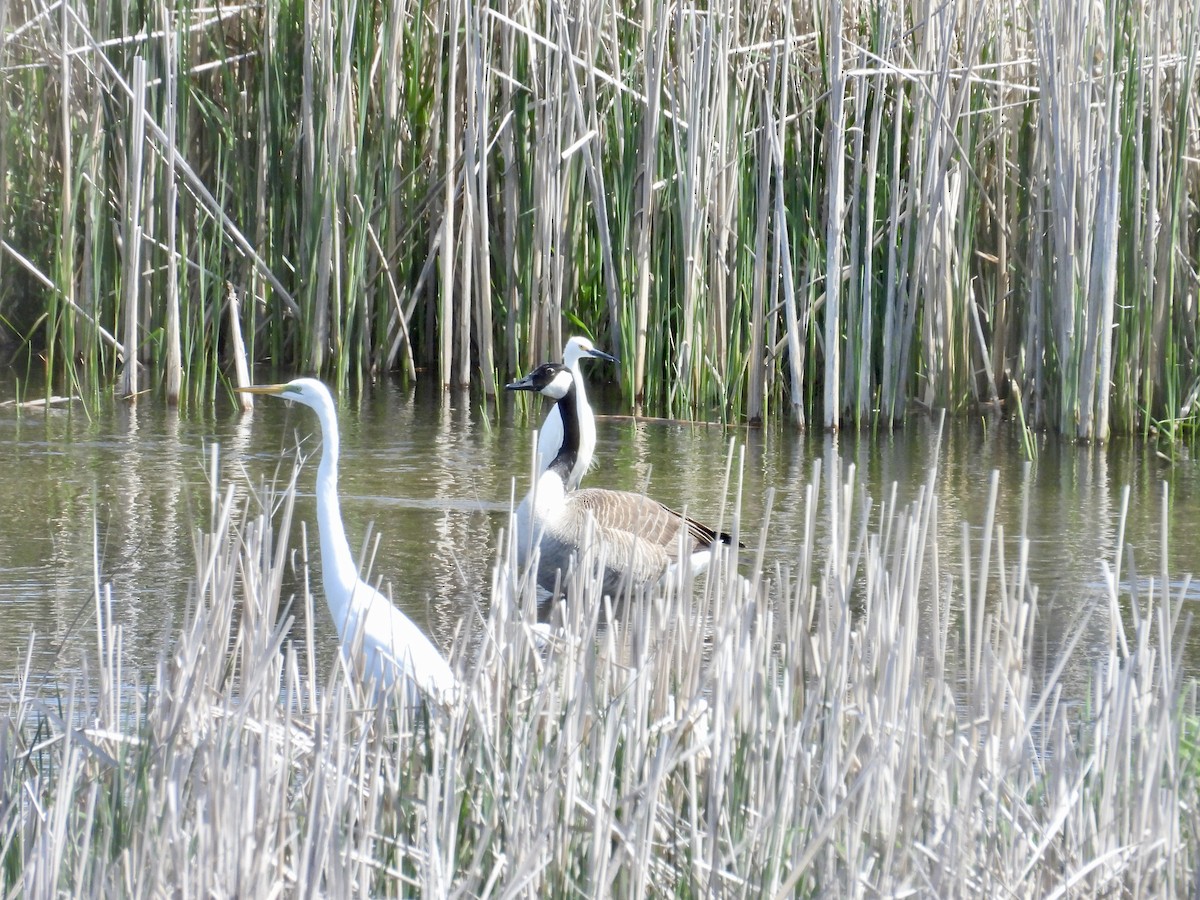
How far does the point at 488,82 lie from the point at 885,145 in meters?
2.20

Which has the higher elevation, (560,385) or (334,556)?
(560,385)

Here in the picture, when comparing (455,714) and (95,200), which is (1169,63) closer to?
(95,200)

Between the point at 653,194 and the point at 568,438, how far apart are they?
231 centimetres

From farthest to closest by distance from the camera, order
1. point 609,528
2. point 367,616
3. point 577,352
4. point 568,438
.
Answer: point 577,352, point 568,438, point 609,528, point 367,616

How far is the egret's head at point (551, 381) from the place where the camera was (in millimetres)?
6464

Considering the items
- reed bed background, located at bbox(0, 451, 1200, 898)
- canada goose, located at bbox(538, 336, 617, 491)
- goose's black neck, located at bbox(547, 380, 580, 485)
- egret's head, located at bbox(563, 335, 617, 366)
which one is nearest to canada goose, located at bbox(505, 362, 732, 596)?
goose's black neck, located at bbox(547, 380, 580, 485)

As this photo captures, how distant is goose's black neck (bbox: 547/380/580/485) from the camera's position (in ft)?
20.2

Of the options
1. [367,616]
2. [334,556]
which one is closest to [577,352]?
[334,556]

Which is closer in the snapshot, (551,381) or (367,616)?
(367,616)

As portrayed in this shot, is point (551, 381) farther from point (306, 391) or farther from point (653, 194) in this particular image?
point (306, 391)

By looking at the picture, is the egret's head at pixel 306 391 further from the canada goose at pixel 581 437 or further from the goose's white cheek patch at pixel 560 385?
the goose's white cheek patch at pixel 560 385

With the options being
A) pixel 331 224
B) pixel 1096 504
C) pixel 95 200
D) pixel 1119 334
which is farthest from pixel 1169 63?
pixel 95 200

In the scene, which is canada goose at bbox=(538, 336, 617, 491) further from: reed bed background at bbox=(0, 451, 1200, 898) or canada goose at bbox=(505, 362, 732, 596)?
reed bed background at bbox=(0, 451, 1200, 898)

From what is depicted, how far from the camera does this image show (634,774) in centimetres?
251
